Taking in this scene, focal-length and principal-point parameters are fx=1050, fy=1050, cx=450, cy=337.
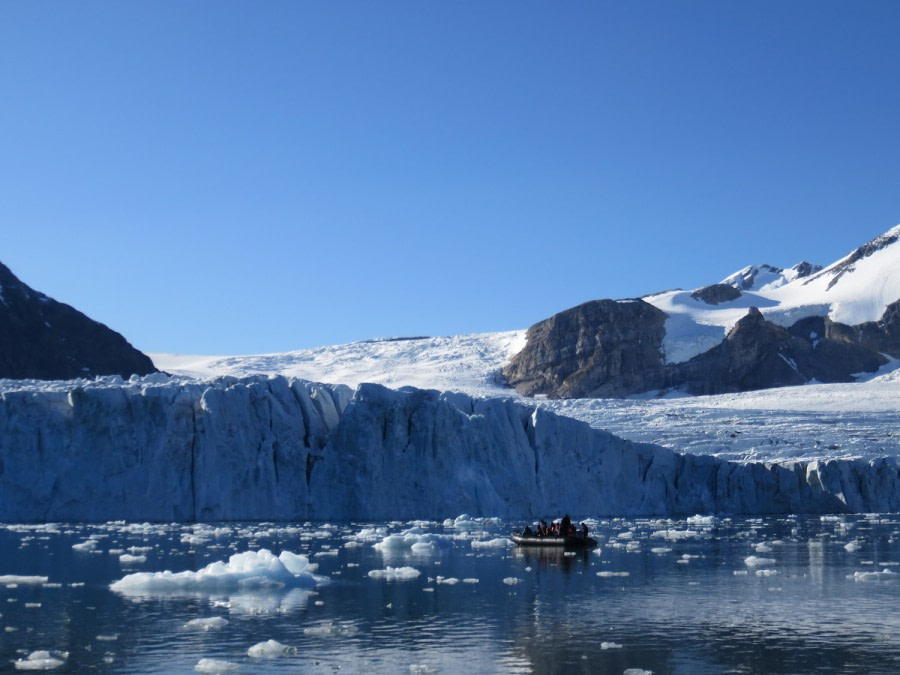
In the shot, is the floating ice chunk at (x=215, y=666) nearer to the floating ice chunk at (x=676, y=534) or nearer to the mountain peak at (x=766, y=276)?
the floating ice chunk at (x=676, y=534)

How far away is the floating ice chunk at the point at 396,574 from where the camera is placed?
18.5 m

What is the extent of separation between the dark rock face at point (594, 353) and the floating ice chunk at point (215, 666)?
73.3m

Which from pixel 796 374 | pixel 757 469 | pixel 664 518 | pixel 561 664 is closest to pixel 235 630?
pixel 561 664

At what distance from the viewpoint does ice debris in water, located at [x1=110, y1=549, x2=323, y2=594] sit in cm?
1639

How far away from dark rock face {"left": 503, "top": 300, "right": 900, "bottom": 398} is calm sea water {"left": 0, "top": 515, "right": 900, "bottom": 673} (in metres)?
60.0

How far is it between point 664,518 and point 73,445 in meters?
19.9

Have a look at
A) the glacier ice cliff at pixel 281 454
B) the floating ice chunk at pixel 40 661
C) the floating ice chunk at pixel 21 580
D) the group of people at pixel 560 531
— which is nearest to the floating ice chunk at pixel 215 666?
the floating ice chunk at pixel 40 661

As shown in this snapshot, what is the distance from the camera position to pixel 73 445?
1200 inches

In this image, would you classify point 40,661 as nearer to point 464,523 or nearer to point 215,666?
point 215,666

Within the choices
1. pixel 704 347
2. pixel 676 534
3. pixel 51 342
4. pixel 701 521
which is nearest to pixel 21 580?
pixel 676 534

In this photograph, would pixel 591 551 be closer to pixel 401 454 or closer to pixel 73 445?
pixel 401 454

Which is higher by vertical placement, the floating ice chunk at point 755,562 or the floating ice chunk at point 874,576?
the floating ice chunk at point 874,576

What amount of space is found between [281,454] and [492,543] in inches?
364

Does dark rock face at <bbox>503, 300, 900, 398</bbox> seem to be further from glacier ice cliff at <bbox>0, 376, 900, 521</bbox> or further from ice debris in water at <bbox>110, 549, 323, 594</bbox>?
ice debris in water at <bbox>110, 549, 323, 594</bbox>
